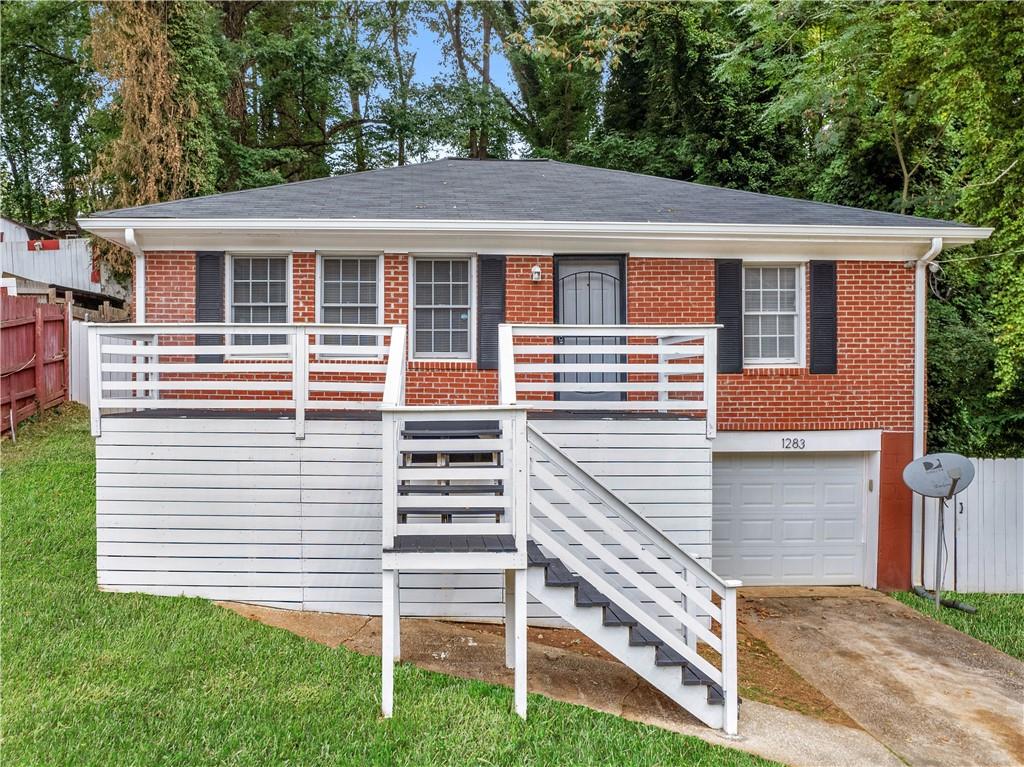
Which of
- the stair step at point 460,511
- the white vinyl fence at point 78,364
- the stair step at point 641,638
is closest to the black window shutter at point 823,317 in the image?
the stair step at point 641,638

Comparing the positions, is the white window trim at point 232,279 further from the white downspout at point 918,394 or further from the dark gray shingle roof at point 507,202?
the white downspout at point 918,394

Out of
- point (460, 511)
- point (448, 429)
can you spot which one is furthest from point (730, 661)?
point (448, 429)

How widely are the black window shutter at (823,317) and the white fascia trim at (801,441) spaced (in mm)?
831

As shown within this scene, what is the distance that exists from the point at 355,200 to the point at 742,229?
4799 millimetres

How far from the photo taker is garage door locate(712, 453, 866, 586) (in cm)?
888

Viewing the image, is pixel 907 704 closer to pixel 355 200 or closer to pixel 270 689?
pixel 270 689

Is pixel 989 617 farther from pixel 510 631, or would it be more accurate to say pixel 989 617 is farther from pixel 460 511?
pixel 460 511

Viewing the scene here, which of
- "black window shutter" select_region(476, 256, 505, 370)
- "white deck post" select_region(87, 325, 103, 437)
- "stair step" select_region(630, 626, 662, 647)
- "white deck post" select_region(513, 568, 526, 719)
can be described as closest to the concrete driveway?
"stair step" select_region(630, 626, 662, 647)

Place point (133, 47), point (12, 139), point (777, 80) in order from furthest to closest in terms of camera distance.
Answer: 1. point (12, 139)
2. point (777, 80)
3. point (133, 47)

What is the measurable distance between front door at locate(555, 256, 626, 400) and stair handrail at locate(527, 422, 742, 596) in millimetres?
3481

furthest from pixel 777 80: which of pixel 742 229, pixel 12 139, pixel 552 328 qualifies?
pixel 12 139

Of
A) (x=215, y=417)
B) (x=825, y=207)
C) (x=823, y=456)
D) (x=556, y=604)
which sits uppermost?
(x=825, y=207)

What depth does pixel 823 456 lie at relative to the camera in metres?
8.88

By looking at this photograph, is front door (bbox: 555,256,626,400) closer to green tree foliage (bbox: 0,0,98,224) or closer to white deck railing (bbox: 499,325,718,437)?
white deck railing (bbox: 499,325,718,437)
